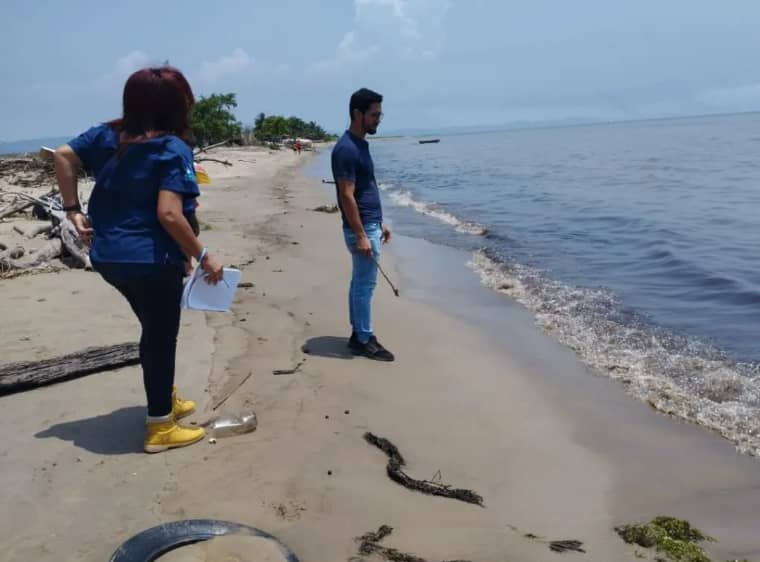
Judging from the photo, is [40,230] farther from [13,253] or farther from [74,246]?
[74,246]

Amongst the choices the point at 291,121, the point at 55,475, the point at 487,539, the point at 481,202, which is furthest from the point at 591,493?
Result: the point at 291,121

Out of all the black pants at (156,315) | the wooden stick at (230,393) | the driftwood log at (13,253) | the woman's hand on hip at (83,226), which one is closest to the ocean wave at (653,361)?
the wooden stick at (230,393)

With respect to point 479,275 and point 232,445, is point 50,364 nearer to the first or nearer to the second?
point 232,445

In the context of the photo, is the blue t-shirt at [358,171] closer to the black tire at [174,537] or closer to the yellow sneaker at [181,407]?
the yellow sneaker at [181,407]

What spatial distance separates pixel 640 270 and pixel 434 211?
7.93 meters

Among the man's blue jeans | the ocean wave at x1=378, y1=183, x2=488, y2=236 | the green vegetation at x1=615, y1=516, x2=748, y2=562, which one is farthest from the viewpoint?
the ocean wave at x1=378, y1=183, x2=488, y2=236

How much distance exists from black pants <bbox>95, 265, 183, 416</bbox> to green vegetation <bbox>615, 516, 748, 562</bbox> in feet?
7.59

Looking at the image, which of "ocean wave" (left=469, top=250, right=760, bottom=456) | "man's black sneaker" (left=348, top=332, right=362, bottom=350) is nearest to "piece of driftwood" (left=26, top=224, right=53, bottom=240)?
"man's black sneaker" (left=348, top=332, right=362, bottom=350)

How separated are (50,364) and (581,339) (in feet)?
14.4

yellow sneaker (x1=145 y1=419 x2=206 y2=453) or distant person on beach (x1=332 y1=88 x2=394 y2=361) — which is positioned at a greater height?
distant person on beach (x1=332 y1=88 x2=394 y2=361)

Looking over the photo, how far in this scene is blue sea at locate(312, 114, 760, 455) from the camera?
5.09 metres

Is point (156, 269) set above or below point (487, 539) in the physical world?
above

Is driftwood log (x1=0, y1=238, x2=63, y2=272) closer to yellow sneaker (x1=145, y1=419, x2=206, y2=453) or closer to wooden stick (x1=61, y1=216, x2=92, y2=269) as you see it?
wooden stick (x1=61, y1=216, x2=92, y2=269)

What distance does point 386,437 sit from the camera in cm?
373
